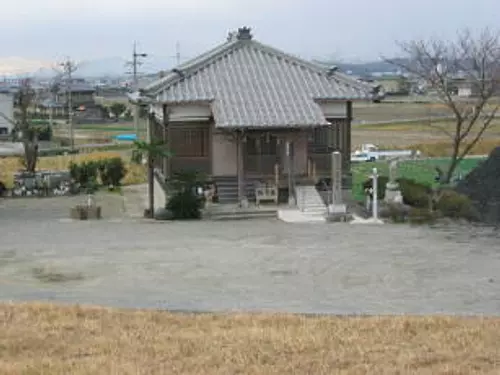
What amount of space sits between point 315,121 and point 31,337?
1900 centimetres

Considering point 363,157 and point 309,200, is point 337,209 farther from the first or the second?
point 363,157

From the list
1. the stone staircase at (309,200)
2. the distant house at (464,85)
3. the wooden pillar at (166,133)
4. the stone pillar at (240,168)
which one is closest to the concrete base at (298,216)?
the stone staircase at (309,200)

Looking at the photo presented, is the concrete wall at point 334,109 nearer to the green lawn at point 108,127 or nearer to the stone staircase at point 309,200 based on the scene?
the stone staircase at point 309,200

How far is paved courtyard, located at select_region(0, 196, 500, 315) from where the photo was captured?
12.6 meters

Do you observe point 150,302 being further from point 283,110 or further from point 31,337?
point 283,110

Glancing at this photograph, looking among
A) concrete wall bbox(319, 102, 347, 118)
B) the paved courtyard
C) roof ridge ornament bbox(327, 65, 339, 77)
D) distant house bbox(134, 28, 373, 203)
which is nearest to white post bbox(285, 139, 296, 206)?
distant house bbox(134, 28, 373, 203)

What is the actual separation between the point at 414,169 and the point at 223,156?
16.2 m

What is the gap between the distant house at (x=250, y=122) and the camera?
1069 inches

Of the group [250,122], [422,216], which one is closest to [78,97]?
[250,122]

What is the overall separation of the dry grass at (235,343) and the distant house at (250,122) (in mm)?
16699

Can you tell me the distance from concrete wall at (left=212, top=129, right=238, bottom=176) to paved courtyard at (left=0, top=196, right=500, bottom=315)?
3533 mm

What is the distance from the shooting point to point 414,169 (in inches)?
1622

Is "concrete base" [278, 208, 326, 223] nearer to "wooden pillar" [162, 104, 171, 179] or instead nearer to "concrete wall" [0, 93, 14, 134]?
"wooden pillar" [162, 104, 171, 179]

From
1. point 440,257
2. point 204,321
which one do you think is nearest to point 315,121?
point 440,257
